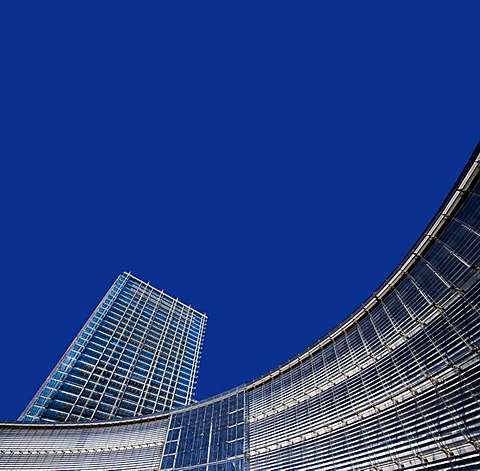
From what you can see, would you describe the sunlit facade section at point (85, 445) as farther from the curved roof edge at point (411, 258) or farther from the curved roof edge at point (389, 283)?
the curved roof edge at point (411, 258)

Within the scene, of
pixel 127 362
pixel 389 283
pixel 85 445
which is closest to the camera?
pixel 389 283

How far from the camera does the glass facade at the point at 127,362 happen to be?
56.6m

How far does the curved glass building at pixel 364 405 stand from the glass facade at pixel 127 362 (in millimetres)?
30226

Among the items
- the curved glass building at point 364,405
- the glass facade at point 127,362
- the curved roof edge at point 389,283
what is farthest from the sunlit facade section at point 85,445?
the glass facade at point 127,362

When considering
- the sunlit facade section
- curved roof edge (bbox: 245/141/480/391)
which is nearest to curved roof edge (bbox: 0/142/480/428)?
curved roof edge (bbox: 245/141/480/391)

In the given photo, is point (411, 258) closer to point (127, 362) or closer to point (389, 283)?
point (389, 283)

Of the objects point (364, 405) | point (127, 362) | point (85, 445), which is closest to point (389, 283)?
point (364, 405)

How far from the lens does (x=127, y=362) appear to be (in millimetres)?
70250

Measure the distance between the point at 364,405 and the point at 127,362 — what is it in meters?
65.1

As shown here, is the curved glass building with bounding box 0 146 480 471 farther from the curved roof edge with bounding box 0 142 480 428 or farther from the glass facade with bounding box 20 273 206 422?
the glass facade with bounding box 20 273 206 422

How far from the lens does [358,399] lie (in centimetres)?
1723

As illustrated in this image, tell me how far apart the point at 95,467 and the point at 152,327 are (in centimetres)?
5858

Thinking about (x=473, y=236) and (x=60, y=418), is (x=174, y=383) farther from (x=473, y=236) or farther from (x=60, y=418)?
(x=473, y=236)

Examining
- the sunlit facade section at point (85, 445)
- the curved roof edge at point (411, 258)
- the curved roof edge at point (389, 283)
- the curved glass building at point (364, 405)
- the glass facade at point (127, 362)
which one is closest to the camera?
the curved glass building at point (364, 405)
